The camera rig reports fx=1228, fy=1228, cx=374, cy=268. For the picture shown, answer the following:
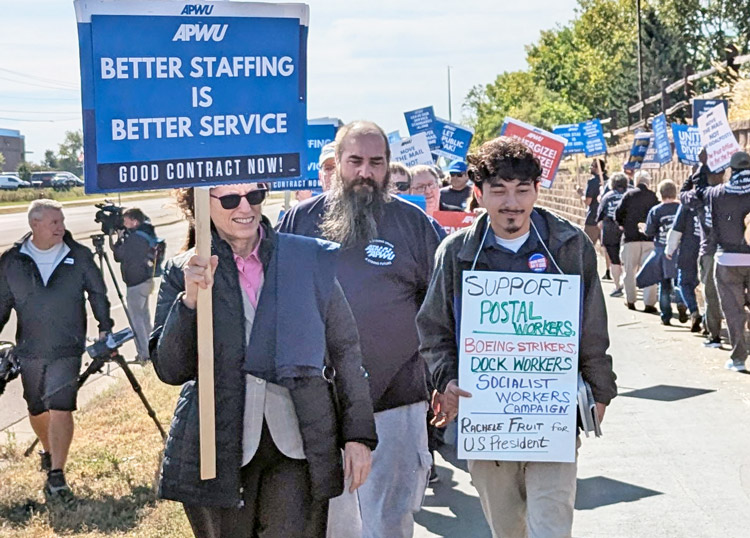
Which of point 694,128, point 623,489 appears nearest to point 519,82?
point 694,128

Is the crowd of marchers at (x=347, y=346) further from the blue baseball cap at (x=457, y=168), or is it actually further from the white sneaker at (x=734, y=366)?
the blue baseball cap at (x=457, y=168)

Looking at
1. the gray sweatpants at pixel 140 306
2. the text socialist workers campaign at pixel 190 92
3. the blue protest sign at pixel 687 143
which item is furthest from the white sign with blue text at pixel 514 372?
the blue protest sign at pixel 687 143

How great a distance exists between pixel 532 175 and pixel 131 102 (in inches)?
58.7

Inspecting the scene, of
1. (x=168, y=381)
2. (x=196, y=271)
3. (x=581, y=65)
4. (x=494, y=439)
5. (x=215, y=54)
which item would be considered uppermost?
(x=581, y=65)

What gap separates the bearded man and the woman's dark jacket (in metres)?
1.33

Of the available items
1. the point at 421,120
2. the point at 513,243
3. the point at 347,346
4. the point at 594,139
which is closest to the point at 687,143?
the point at 421,120

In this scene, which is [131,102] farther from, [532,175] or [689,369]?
[689,369]

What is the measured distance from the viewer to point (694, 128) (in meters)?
15.3

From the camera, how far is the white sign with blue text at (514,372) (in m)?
4.52

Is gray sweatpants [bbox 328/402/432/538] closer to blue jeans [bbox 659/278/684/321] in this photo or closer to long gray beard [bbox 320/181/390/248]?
long gray beard [bbox 320/181/390/248]

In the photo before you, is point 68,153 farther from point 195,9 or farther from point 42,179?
point 195,9

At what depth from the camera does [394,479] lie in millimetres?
5246

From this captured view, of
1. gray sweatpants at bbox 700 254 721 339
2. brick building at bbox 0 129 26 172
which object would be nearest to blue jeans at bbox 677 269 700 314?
gray sweatpants at bbox 700 254 721 339

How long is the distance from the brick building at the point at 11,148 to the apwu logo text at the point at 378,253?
146m
